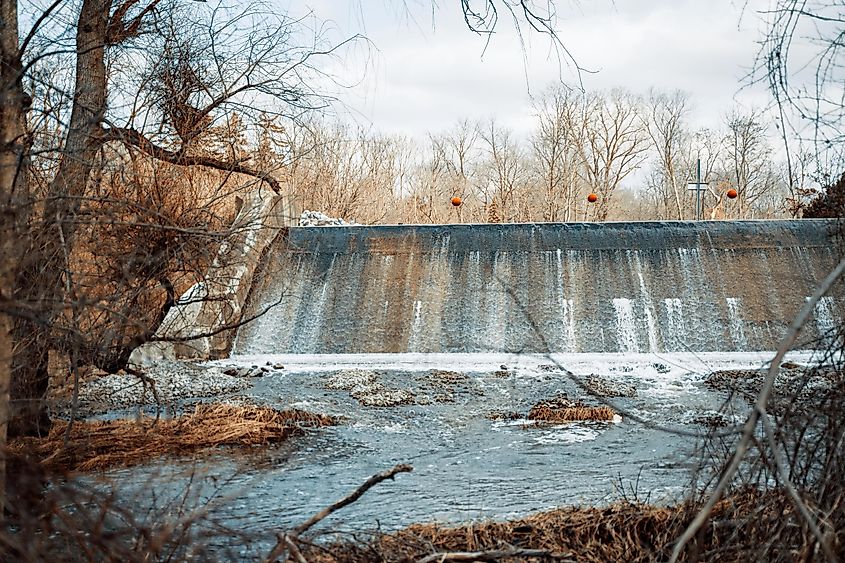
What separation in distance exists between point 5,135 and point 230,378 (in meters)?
8.33

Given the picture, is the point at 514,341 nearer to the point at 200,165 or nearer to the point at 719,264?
the point at 719,264

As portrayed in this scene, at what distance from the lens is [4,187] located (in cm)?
328

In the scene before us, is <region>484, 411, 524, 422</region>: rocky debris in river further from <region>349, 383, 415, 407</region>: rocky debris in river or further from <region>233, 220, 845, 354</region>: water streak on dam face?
<region>233, 220, 845, 354</region>: water streak on dam face

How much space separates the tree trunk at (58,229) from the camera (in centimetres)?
433

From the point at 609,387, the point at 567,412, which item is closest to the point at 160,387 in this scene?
the point at 567,412

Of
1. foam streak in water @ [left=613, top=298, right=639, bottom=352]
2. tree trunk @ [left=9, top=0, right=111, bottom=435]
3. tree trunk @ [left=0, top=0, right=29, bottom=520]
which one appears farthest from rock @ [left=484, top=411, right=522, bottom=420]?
tree trunk @ [left=0, top=0, right=29, bottom=520]

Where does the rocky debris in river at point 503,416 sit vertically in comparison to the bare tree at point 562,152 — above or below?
below

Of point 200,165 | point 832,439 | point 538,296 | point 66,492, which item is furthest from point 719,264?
point 66,492

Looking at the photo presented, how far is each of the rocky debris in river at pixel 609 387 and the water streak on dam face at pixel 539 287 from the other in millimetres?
2829

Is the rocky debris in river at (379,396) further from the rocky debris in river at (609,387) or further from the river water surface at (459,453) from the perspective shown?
the rocky debris in river at (609,387)

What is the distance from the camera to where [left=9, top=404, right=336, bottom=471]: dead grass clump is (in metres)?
6.77

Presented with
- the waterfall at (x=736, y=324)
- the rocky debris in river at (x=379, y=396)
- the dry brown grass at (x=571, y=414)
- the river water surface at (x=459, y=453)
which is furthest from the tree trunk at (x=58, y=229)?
the waterfall at (x=736, y=324)

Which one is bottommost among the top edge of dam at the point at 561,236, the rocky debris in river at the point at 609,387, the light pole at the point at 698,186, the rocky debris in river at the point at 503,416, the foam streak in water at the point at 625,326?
the rocky debris in river at the point at 503,416

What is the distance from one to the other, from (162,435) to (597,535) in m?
4.81
